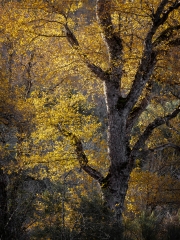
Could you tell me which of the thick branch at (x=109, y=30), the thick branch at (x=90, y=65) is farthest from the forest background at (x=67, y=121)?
the thick branch at (x=109, y=30)

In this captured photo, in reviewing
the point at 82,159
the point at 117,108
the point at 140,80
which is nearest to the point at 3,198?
the point at 82,159

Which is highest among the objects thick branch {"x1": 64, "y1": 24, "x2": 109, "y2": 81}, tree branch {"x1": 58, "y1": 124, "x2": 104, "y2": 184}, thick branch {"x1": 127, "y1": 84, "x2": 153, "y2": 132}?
thick branch {"x1": 64, "y1": 24, "x2": 109, "y2": 81}

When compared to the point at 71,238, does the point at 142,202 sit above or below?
above

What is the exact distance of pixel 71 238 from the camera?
5832mm

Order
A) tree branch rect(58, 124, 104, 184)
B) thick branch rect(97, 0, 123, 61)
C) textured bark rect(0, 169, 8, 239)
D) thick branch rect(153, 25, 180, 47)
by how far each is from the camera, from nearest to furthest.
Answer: textured bark rect(0, 169, 8, 239) < thick branch rect(97, 0, 123, 61) < thick branch rect(153, 25, 180, 47) < tree branch rect(58, 124, 104, 184)

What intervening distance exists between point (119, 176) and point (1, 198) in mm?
3589

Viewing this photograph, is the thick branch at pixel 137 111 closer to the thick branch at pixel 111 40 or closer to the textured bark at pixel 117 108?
the textured bark at pixel 117 108

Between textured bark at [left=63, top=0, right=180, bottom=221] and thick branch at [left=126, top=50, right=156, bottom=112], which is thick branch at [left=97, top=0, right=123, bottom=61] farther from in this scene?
thick branch at [left=126, top=50, right=156, bottom=112]

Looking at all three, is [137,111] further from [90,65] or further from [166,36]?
[166,36]

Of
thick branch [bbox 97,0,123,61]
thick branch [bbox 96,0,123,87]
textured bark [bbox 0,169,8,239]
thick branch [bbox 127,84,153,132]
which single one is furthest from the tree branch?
thick branch [bbox 97,0,123,61]

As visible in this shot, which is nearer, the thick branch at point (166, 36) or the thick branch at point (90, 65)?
the thick branch at point (166, 36)

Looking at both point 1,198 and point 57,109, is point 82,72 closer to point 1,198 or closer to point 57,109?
point 57,109

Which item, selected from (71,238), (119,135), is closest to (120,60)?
(119,135)

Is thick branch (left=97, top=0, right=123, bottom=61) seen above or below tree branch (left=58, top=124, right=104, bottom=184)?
above
